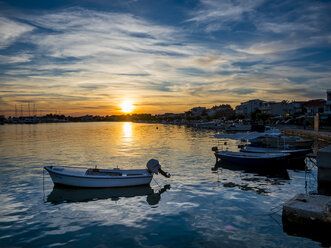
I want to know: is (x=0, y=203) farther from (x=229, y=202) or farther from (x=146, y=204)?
(x=229, y=202)

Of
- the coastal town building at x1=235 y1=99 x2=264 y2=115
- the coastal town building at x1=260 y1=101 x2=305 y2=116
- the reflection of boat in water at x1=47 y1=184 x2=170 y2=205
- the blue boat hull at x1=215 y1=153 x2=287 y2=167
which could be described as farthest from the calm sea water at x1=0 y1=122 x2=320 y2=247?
the coastal town building at x1=235 y1=99 x2=264 y2=115

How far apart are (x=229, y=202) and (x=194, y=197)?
2.34 m

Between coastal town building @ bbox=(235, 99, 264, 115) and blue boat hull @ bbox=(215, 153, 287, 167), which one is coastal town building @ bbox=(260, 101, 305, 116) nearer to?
coastal town building @ bbox=(235, 99, 264, 115)

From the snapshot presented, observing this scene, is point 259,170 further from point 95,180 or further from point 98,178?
point 95,180

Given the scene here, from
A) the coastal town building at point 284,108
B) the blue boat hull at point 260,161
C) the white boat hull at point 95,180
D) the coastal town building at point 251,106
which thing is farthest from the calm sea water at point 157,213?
the coastal town building at point 251,106

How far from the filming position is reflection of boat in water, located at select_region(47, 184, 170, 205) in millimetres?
17172

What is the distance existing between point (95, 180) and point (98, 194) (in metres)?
1.19

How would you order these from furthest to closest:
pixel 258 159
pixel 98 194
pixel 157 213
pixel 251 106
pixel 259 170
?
pixel 251 106 → pixel 258 159 → pixel 259 170 → pixel 98 194 → pixel 157 213

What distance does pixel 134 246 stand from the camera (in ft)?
35.0

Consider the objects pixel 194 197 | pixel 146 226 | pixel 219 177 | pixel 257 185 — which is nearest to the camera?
pixel 146 226

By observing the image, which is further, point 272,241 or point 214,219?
point 214,219

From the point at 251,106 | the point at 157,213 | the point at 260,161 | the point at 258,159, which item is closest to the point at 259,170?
the point at 260,161

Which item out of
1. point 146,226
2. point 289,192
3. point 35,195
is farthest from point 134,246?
point 289,192

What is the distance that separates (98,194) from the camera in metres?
18.1
